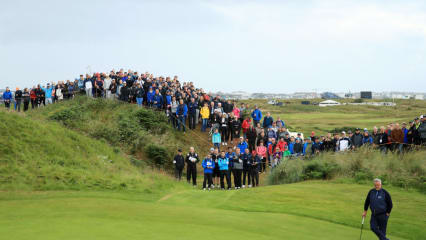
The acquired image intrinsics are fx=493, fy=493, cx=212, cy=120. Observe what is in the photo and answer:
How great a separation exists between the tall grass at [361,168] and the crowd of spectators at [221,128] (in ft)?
2.77

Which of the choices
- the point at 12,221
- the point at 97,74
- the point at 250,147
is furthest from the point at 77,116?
the point at 12,221

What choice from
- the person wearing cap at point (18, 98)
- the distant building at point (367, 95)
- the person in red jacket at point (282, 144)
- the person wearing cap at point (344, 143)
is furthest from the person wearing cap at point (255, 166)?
the distant building at point (367, 95)

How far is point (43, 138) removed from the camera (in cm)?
2892

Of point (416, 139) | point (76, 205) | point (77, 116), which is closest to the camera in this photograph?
point (76, 205)

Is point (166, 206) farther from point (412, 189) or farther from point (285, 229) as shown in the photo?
point (412, 189)

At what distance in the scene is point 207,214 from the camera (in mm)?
18328

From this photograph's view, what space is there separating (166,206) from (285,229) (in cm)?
584

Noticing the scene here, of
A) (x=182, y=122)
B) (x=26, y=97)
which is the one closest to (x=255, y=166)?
(x=182, y=122)

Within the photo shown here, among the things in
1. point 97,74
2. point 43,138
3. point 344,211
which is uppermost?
point 97,74

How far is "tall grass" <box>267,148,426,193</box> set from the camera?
79.4 ft

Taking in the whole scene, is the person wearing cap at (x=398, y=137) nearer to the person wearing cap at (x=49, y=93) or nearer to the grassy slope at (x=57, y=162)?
the grassy slope at (x=57, y=162)

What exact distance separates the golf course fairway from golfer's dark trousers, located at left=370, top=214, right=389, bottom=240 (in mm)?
1151

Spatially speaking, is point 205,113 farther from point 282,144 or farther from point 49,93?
point 49,93

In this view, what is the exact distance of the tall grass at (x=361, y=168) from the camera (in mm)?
24203
